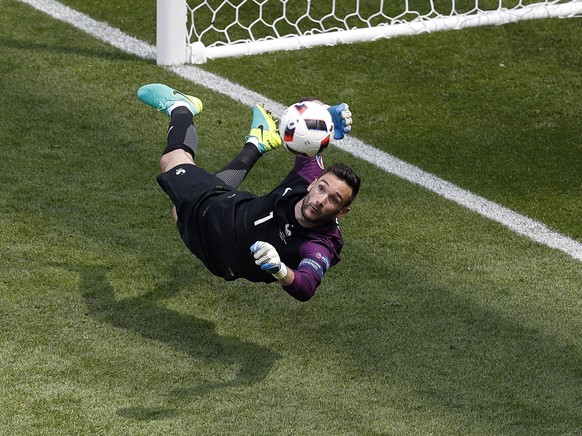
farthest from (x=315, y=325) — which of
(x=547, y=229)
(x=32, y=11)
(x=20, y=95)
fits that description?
(x=32, y=11)

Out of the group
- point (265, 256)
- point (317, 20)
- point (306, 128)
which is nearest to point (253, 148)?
point (306, 128)

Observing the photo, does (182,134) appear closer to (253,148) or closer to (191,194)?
(253,148)

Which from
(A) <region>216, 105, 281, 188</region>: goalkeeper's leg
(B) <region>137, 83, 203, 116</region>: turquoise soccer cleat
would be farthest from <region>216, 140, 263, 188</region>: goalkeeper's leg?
(B) <region>137, 83, 203, 116</region>: turquoise soccer cleat

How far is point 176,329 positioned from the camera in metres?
5.59

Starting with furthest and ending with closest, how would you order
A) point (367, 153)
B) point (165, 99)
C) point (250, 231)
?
1. point (367, 153)
2. point (165, 99)
3. point (250, 231)

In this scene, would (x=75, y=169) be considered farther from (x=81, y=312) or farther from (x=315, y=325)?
(x=315, y=325)

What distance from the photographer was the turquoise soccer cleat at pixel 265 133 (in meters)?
6.24

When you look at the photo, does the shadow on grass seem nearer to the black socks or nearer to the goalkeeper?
the goalkeeper

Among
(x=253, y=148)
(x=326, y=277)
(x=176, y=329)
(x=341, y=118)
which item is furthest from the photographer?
(x=253, y=148)

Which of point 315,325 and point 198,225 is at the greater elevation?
point 198,225

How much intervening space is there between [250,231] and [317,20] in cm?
396

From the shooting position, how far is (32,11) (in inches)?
362

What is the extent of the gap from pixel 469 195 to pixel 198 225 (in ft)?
6.64

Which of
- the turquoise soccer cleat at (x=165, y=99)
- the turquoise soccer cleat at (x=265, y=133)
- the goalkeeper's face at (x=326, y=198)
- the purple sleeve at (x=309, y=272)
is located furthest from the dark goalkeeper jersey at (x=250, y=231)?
the turquoise soccer cleat at (x=165, y=99)
